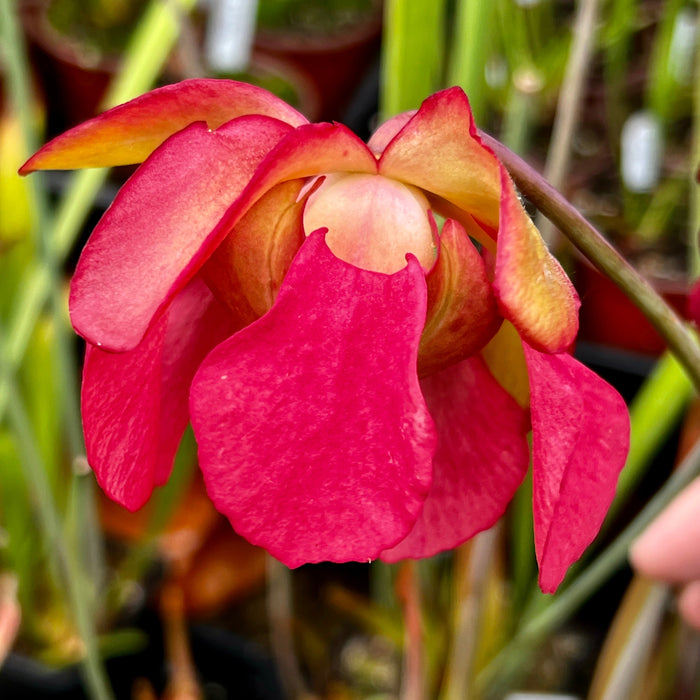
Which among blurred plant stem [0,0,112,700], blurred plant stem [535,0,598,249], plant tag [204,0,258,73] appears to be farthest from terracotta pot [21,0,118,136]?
blurred plant stem [535,0,598,249]

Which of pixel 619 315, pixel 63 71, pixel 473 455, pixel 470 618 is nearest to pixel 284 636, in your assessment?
pixel 470 618

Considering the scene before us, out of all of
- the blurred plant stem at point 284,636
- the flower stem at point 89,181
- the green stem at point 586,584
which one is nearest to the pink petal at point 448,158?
the green stem at point 586,584

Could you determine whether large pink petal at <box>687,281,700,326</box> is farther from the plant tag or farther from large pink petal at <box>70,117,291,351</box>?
the plant tag

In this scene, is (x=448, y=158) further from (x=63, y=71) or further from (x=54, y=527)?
(x=63, y=71)

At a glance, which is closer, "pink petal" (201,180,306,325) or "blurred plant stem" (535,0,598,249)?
"pink petal" (201,180,306,325)

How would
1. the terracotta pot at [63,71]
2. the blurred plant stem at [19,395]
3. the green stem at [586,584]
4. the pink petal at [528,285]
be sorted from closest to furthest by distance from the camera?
the pink petal at [528,285] → the green stem at [586,584] → the blurred plant stem at [19,395] → the terracotta pot at [63,71]

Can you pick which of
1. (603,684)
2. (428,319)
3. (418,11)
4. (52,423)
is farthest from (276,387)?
(52,423)

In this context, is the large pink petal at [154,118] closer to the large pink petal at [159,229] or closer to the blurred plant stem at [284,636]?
the large pink petal at [159,229]

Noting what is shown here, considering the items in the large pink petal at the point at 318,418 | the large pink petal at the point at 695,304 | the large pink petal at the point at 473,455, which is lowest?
the large pink petal at the point at 473,455
